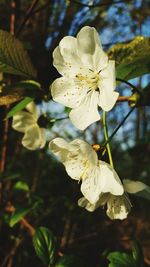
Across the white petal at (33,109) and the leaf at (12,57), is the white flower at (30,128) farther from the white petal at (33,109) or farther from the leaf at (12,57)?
the leaf at (12,57)

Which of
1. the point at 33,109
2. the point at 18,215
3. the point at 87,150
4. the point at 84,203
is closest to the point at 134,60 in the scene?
the point at 87,150

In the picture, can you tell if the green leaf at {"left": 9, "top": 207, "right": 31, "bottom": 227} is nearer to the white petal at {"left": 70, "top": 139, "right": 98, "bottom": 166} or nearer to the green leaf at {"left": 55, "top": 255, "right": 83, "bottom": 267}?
the green leaf at {"left": 55, "top": 255, "right": 83, "bottom": 267}

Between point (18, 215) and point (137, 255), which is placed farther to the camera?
point (18, 215)

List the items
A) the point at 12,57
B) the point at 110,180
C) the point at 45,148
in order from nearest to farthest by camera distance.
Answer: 1. the point at 110,180
2. the point at 12,57
3. the point at 45,148

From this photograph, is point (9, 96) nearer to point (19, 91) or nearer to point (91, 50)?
point (19, 91)

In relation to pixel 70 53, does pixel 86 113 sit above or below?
below

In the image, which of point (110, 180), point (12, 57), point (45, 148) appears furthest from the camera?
point (45, 148)

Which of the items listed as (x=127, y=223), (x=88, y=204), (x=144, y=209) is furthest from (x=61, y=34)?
(x=144, y=209)

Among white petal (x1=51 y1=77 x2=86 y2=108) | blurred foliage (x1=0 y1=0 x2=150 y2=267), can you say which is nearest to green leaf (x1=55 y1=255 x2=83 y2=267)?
blurred foliage (x1=0 y1=0 x2=150 y2=267)
